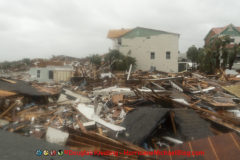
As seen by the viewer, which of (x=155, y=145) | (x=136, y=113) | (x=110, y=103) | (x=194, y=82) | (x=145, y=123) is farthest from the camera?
(x=194, y=82)

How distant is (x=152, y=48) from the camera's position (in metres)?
20.5

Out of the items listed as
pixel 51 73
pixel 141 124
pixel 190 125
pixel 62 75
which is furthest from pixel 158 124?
pixel 51 73

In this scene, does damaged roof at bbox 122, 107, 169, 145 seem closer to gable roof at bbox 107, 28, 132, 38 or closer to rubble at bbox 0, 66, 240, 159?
rubble at bbox 0, 66, 240, 159

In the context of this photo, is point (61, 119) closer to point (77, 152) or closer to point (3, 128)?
point (3, 128)

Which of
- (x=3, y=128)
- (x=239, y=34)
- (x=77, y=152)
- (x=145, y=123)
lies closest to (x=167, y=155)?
(x=145, y=123)

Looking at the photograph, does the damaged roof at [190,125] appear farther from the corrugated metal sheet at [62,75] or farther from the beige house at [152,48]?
the beige house at [152,48]

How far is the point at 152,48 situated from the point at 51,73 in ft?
41.7

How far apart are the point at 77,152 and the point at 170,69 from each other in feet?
62.2

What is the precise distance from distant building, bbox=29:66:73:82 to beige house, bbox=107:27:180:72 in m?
8.97

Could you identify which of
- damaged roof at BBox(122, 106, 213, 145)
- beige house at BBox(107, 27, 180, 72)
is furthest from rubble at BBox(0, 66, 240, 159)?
beige house at BBox(107, 27, 180, 72)

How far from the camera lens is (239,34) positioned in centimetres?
2827

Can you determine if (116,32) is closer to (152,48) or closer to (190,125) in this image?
(152,48)

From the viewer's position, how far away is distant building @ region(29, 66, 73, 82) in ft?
49.0

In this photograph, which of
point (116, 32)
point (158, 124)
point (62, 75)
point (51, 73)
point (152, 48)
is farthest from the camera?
point (116, 32)
